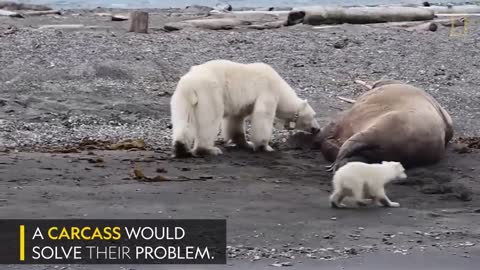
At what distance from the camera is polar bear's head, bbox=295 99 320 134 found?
11.4m

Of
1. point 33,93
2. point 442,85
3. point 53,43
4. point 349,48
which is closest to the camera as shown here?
point 33,93

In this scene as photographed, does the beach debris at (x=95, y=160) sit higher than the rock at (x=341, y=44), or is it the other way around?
the rock at (x=341, y=44)

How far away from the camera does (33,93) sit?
1388cm

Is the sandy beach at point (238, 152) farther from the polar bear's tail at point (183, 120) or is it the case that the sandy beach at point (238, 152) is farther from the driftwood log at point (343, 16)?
the driftwood log at point (343, 16)

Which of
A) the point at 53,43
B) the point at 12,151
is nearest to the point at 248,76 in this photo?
the point at 12,151

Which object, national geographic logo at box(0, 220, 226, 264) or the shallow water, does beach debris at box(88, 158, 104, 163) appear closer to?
national geographic logo at box(0, 220, 226, 264)

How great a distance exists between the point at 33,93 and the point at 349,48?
6.86 metres

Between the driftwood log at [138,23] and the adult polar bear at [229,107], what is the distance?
30.1ft

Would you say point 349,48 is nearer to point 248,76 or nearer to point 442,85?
point 442,85

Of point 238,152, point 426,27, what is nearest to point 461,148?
point 238,152

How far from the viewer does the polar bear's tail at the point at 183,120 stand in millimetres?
10195

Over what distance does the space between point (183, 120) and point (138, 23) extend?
411 inches

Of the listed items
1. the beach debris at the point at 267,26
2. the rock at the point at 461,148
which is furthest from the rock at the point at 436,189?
the beach debris at the point at 267,26

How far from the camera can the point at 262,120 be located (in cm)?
1091
